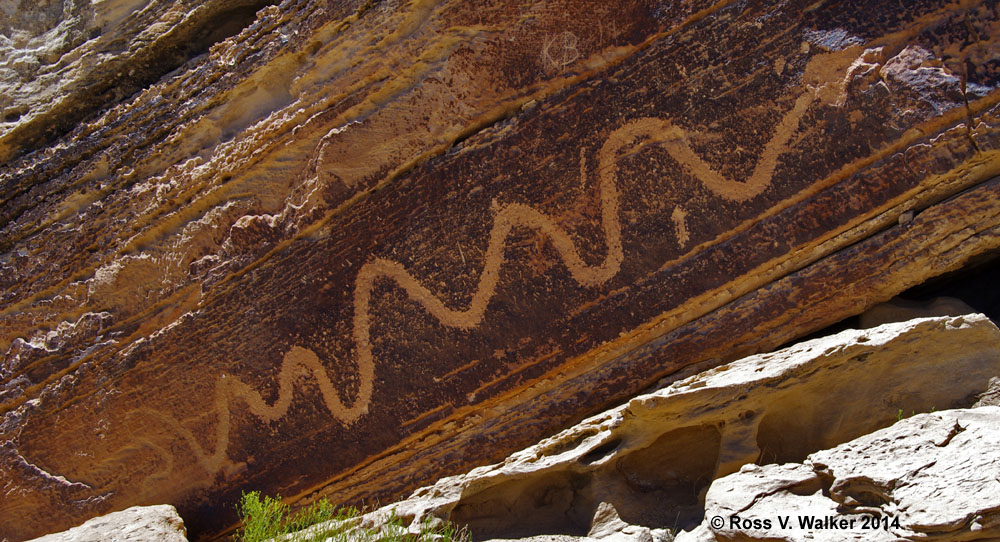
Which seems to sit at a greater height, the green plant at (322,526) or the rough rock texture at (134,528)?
the rough rock texture at (134,528)

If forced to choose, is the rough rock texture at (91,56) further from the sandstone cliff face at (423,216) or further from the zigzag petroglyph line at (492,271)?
the zigzag petroglyph line at (492,271)

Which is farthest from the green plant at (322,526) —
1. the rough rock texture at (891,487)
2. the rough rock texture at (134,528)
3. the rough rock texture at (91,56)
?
the rough rock texture at (91,56)

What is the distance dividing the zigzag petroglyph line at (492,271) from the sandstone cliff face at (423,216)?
0.04 ft

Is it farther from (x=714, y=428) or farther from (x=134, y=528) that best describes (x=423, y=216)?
(x=134, y=528)

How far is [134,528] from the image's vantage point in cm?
292

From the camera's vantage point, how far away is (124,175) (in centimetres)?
358

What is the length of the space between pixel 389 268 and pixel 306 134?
741mm

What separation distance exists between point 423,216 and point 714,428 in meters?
1.43

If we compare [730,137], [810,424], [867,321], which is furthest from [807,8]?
[810,424]

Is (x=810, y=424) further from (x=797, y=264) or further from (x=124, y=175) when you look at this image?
(x=124, y=175)

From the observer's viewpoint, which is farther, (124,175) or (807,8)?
(124,175)

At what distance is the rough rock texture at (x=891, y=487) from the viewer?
5.56 feet

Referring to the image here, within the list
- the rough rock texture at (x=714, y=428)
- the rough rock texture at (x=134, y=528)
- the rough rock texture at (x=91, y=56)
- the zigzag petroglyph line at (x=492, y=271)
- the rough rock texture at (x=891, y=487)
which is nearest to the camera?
the rough rock texture at (x=891, y=487)

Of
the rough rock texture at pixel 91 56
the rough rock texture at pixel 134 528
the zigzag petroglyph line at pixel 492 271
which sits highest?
the rough rock texture at pixel 91 56
